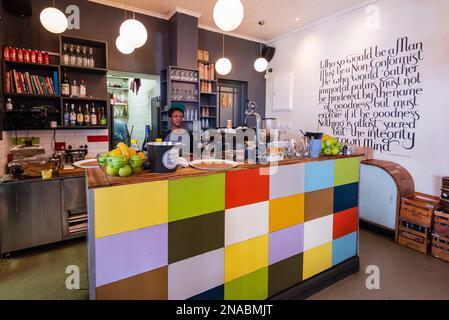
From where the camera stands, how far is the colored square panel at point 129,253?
4.37ft

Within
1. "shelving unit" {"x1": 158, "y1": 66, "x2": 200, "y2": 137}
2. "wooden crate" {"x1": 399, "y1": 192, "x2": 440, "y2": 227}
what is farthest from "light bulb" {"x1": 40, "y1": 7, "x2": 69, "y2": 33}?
"wooden crate" {"x1": 399, "y1": 192, "x2": 440, "y2": 227}

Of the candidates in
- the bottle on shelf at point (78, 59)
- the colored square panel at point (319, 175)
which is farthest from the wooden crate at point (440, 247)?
the bottle on shelf at point (78, 59)

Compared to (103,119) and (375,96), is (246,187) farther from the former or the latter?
(375,96)

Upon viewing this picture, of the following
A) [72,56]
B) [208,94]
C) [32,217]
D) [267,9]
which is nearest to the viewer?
[32,217]

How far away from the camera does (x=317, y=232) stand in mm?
2295

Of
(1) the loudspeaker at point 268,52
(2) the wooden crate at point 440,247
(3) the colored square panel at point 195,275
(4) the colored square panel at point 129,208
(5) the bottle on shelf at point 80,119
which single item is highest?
(1) the loudspeaker at point 268,52

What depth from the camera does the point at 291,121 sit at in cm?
579

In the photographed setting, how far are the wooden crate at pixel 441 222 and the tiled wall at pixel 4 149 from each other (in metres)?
5.10

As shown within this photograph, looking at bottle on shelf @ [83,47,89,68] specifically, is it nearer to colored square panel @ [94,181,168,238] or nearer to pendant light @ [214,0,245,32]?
pendant light @ [214,0,245,32]

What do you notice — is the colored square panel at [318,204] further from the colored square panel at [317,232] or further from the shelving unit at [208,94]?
the shelving unit at [208,94]

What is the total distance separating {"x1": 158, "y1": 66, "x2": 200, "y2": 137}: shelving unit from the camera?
15.3 feet

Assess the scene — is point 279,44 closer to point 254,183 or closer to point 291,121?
point 291,121

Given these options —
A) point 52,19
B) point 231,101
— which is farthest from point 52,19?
point 231,101

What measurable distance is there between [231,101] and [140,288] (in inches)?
203
